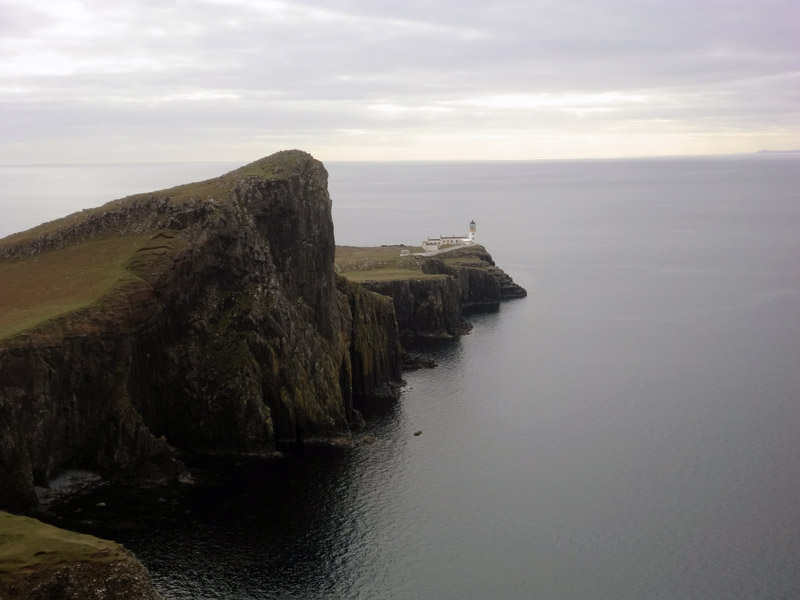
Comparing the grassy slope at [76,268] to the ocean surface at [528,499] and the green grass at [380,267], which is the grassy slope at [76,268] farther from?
the green grass at [380,267]

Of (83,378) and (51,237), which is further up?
(51,237)

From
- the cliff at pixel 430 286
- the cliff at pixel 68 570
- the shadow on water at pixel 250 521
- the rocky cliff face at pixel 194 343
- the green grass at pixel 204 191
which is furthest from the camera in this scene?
the cliff at pixel 430 286

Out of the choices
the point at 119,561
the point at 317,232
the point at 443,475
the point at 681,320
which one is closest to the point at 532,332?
the point at 681,320

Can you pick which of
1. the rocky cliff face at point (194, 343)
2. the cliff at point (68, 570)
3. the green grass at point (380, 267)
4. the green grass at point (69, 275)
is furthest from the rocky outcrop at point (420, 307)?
the cliff at point (68, 570)

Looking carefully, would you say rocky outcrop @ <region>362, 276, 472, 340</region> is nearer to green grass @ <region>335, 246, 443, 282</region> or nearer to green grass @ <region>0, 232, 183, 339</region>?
green grass @ <region>335, 246, 443, 282</region>

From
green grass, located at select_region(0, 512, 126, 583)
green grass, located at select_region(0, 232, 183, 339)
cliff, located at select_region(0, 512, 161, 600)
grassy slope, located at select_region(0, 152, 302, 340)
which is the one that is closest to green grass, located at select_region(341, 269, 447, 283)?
grassy slope, located at select_region(0, 152, 302, 340)

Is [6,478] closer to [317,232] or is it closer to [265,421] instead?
[265,421]

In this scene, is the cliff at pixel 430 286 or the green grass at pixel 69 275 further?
the cliff at pixel 430 286

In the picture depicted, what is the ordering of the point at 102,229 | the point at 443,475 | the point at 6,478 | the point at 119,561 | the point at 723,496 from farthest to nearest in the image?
the point at 102,229
the point at 443,475
the point at 723,496
the point at 6,478
the point at 119,561
